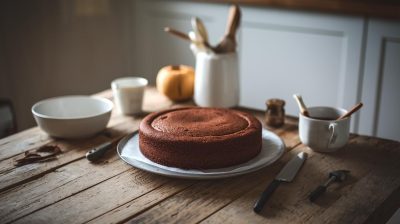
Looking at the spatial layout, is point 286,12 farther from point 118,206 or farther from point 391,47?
point 118,206

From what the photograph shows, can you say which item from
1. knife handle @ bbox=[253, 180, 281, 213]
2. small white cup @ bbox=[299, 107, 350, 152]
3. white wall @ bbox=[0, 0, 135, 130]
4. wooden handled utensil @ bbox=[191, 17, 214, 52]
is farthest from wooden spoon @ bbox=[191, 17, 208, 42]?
white wall @ bbox=[0, 0, 135, 130]

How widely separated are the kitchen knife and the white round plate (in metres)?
0.04

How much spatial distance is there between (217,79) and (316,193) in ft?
1.93

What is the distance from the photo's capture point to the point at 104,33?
2504 millimetres

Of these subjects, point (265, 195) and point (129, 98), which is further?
point (129, 98)

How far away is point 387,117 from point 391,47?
290 millimetres

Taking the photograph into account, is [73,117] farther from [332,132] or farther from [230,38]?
[332,132]

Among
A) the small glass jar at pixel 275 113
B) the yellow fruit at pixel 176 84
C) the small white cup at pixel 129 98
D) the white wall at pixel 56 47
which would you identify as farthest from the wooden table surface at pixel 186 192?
the white wall at pixel 56 47

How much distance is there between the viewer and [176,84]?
1.53 meters

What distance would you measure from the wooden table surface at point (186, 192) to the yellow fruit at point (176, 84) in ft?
1.25

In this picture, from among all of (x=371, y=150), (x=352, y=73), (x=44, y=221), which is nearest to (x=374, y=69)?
(x=352, y=73)

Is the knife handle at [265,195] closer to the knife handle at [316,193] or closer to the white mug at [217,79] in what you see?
the knife handle at [316,193]

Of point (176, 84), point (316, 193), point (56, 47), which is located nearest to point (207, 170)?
point (316, 193)

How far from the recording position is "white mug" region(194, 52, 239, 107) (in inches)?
57.4
